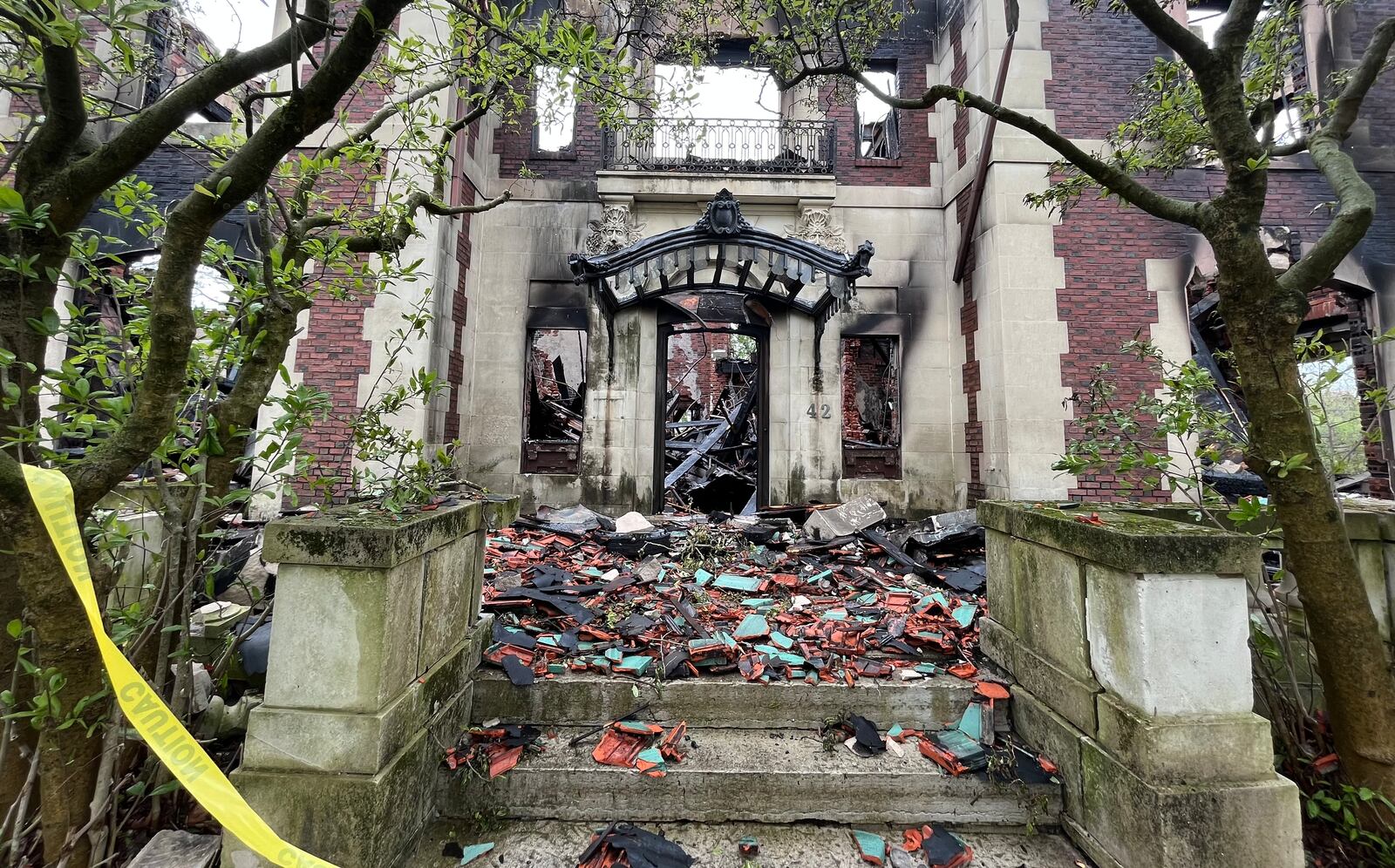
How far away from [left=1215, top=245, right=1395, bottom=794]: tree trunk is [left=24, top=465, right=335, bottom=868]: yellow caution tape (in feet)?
13.4

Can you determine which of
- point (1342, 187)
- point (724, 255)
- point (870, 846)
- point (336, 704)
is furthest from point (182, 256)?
point (724, 255)

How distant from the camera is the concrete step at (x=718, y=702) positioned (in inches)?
111

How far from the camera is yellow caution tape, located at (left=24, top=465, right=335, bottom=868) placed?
1.44 meters

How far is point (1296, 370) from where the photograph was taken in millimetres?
2365

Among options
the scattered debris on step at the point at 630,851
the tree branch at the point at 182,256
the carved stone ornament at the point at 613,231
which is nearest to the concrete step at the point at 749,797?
the scattered debris on step at the point at 630,851

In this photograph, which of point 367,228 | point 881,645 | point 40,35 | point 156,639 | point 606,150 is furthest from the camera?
point 606,150

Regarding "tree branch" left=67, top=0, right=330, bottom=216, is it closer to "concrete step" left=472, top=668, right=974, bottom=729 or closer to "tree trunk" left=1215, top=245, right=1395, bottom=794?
"concrete step" left=472, top=668, right=974, bottom=729

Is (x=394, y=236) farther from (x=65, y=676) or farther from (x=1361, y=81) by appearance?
(x=1361, y=81)

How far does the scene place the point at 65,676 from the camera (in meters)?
1.85

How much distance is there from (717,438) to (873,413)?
3.35 metres

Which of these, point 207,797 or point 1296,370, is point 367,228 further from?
point 1296,370

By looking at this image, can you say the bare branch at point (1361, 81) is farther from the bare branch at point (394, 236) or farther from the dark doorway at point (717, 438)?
the dark doorway at point (717, 438)

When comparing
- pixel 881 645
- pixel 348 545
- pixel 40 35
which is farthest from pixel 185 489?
pixel 881 645

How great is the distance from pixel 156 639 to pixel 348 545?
123 cm
